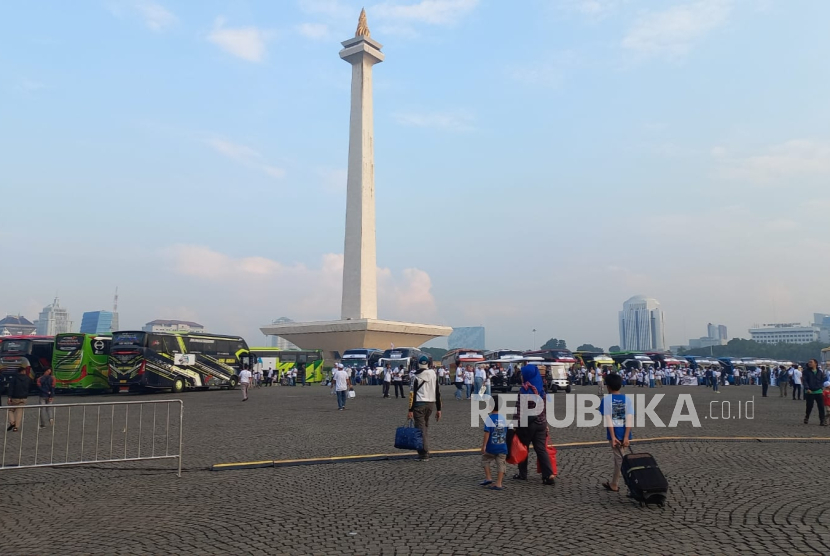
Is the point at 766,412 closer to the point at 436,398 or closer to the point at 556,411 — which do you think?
the point at 556,411

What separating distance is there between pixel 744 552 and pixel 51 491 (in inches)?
337

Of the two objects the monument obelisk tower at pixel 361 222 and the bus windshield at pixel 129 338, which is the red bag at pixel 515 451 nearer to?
the bus windshield at pixel 129 338

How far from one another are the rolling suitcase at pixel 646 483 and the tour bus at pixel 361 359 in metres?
42.5

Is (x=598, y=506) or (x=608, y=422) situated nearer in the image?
(x=598, y=506)

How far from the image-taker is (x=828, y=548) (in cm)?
540

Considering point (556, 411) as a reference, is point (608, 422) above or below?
above

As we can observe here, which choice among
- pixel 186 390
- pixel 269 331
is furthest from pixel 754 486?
pixel 269 331

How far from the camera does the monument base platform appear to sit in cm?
6656

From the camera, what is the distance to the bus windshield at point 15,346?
30734 millimetres

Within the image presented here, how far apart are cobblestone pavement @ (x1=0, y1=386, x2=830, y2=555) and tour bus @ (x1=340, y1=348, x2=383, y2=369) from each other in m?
37.6

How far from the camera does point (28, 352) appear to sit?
31.0 meters

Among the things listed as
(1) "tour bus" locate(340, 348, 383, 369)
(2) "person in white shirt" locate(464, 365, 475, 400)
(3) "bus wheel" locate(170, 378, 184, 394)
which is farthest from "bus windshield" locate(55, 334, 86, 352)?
(1) "tour bus" locate(340, 348, 383, 369)

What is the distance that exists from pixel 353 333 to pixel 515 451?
196ft

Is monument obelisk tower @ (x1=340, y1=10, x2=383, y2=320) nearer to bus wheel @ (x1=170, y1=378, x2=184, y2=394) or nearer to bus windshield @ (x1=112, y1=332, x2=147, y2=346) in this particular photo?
bus wheel @ (x1=170, y1=378, x2=184, y2=394)
